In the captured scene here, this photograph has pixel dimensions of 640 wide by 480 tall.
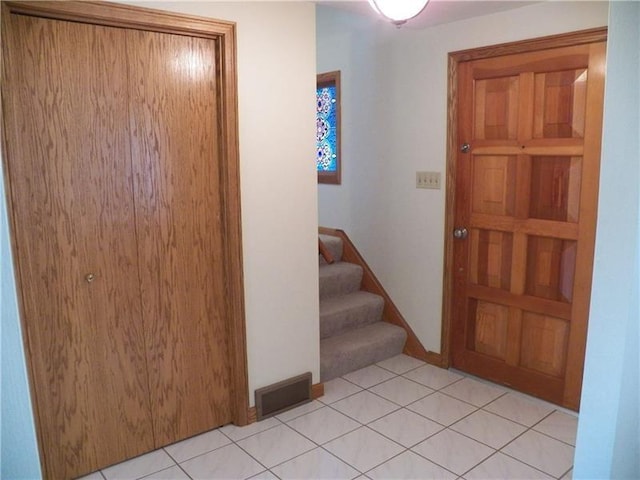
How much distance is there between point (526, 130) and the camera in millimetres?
2748

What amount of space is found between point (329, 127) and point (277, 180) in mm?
1622

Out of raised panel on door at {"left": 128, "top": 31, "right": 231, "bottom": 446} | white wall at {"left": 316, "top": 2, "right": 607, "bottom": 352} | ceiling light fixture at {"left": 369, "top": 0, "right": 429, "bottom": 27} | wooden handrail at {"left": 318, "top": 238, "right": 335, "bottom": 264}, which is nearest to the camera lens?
ceiling light fixture at {"left": 369, "top": 0, "right": 429, "bottom": 27}

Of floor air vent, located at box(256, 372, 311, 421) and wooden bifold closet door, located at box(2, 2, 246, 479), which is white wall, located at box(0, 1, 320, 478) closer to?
floor air vent, located at box(256, 372, 311, 421)

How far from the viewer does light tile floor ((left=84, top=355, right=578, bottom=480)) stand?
225cm

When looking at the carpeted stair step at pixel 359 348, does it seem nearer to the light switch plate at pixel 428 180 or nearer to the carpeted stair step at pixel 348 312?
the carpeted stair step at pixel 348 312

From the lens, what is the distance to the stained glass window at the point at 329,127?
3939 millimetres

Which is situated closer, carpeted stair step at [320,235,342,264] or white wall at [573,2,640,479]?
white wall at [573,2,640,479]

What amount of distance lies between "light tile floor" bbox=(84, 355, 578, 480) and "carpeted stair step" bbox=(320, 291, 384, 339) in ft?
1.56

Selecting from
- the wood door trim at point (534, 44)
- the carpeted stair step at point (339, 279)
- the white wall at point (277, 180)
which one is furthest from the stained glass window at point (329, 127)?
the white wall at point (277, 180)

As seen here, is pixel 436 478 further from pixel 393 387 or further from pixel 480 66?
pixel 480 66

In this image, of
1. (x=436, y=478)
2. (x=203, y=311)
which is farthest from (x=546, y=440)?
(x=203, y=311)

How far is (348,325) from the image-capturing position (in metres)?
3.54

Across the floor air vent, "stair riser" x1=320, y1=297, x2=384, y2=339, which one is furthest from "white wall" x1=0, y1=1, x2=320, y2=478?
"stair riser" x1=320, y1=297, x2=384, y2=339

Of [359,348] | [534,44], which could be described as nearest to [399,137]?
[534,44]
